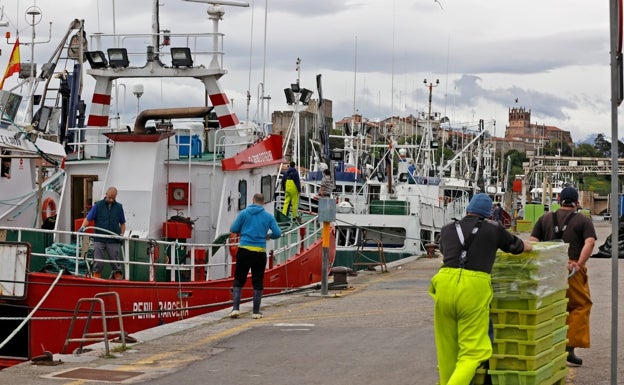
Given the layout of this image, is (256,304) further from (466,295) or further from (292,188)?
(292,188)

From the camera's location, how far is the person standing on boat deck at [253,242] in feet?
47.1

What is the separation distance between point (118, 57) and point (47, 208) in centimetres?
315

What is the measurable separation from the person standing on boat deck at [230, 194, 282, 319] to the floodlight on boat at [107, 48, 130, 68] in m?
6.85

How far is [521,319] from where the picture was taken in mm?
8336

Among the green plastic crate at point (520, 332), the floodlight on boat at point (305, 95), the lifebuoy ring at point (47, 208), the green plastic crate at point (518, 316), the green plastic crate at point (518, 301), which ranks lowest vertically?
the green plastic crate at point (520, 332)

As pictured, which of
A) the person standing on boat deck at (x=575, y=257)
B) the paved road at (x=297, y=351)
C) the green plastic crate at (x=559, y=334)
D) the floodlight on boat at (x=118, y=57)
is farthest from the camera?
the floodlight on boat at (x=118, y=57)

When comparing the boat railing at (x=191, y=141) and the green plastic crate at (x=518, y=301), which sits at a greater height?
the boat railing at (x=191, y=141)

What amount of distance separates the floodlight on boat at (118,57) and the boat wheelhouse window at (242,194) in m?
3.17

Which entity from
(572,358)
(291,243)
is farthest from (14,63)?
(572,358)

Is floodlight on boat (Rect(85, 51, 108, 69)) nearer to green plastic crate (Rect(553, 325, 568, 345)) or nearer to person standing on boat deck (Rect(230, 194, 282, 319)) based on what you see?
person standing on boat deck (Rect(230, 194, 282, 319))

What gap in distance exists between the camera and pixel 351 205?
129ft

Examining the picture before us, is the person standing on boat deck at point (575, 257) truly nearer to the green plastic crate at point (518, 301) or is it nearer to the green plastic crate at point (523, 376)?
the green plastic crate at point (523, 376)

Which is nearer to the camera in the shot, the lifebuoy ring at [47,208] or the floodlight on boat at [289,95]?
the lifebuoy ring at [47,208]

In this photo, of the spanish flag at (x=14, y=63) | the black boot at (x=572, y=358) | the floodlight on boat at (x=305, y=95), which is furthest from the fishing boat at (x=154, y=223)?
the floodlight on boat at (x=305, y=95)
